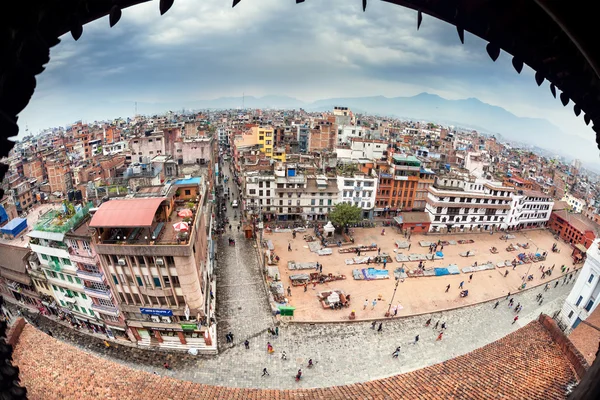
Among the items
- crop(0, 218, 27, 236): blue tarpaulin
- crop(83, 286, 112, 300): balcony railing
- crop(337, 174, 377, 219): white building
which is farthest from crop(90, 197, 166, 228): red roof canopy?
crop(337, 174, 377, 219): white building

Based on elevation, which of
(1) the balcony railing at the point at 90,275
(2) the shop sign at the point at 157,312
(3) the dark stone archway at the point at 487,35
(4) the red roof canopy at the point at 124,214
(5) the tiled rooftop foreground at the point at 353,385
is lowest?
(2) the shop sign at the point at 157,312

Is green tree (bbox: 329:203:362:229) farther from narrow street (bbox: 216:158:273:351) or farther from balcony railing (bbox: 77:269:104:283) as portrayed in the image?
balcony railing (bbox: 77:269:104:283)

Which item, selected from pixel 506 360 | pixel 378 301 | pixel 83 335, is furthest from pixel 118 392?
pixel 378 301

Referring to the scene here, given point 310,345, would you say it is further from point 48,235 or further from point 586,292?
point 586,292

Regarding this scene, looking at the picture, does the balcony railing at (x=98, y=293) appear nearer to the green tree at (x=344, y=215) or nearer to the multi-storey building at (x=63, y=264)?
the multi-storey building at (x=63, y=264)

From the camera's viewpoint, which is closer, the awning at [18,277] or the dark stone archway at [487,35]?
the dark stone archway at [487,35]

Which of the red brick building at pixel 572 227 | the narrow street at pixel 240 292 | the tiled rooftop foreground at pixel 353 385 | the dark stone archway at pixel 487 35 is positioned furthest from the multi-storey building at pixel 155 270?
the red brick building at pixel 572 227

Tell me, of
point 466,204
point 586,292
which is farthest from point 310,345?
point 466,204
